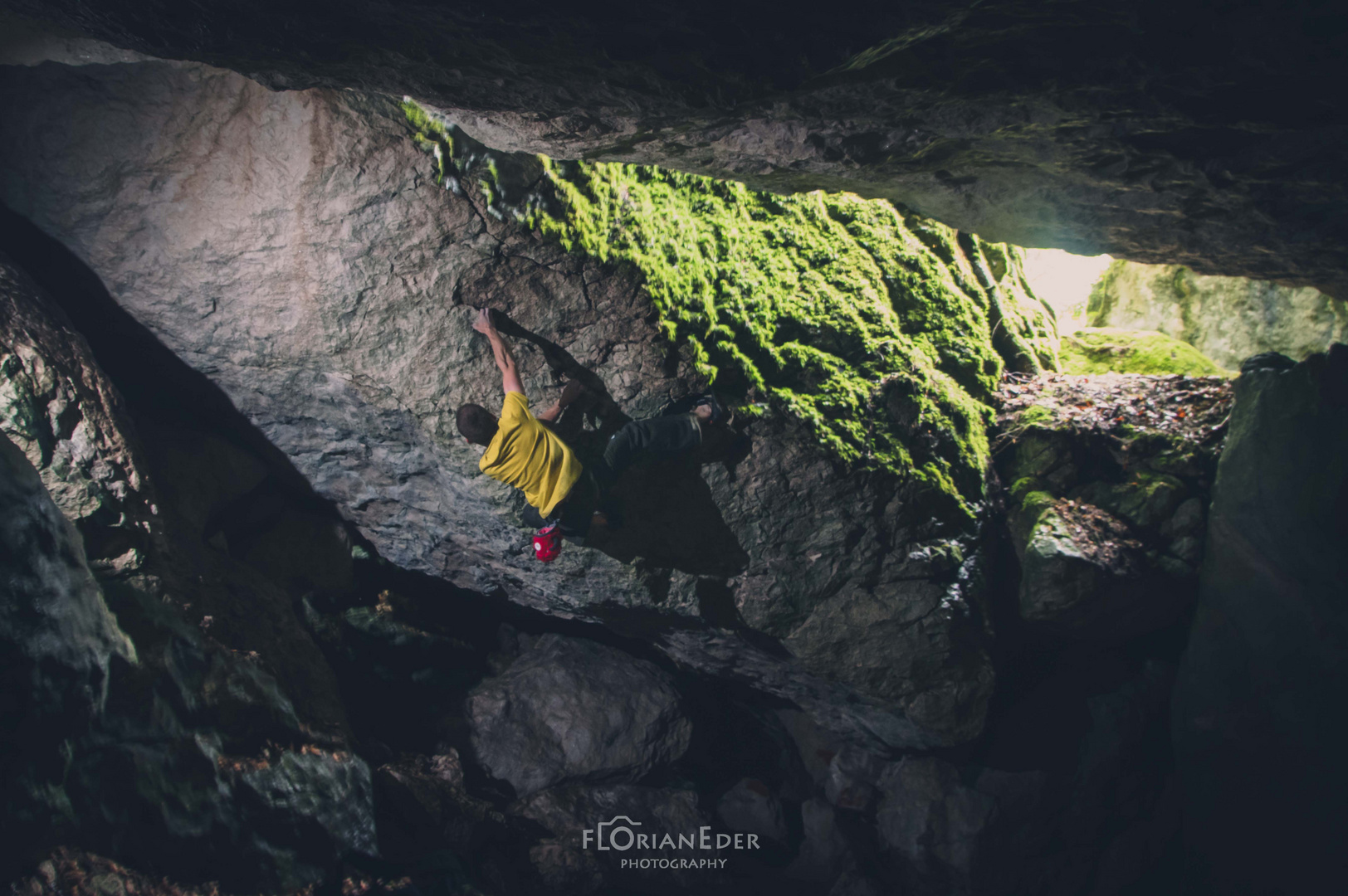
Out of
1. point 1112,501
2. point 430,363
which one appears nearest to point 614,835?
point 430,363

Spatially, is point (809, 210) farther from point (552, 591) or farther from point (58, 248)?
point (58, 248)

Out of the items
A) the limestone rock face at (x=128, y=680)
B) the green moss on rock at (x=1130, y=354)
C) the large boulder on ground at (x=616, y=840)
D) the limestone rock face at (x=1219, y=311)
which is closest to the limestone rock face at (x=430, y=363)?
the limestone rock face at (x=128, y=680)

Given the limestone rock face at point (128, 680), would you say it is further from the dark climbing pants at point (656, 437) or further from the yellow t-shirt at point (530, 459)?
the dark climbing pants at point (656, 437)

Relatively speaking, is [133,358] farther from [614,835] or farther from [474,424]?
[614,835]

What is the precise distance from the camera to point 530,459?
4258 millimetres

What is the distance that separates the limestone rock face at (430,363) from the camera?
4.10 meters

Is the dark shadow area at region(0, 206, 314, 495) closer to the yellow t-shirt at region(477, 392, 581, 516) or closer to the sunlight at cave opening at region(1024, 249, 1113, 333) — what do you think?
the yellow t-shirt at region(477, 392, 581, 516)

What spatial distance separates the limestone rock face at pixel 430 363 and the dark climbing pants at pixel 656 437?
32 centimetres

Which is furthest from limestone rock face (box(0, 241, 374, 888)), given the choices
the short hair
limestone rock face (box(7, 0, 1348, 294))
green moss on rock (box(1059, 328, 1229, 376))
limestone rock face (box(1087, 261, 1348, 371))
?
limestone rock face (box(1087, 261, 1348, 371))

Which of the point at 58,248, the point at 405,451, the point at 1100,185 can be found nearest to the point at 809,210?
the point at 1100,185

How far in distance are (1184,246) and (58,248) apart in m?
9.29

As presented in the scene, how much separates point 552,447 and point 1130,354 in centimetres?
720

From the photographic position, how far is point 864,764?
22.4 feet

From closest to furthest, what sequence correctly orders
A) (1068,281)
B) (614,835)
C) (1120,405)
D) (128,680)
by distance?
(128,680)
(1120,405)
(614,835)
(1068,281)
